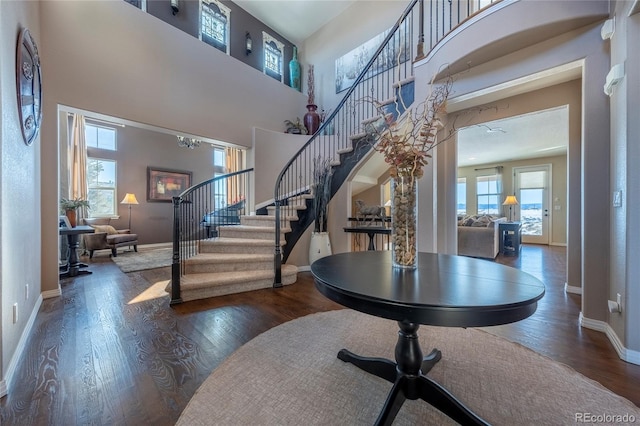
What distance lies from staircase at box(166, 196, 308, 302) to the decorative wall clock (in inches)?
70.7

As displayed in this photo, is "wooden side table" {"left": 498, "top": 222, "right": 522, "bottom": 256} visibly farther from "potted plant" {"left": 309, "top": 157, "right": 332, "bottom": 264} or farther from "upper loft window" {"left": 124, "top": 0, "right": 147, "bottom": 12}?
"upper loft window" {"left": 124, "top": 0, "right": 147, "bottom": 12}

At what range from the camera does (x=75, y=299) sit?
2793mm

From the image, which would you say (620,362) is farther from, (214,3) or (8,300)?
(214,3)

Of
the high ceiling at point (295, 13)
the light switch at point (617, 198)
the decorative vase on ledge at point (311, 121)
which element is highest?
the high ceiling at point (295, 13)

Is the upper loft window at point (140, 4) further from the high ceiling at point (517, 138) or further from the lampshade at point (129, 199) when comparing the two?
the high ceiling at point (517, 138)

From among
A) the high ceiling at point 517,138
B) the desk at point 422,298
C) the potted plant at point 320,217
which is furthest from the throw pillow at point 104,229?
the high ceiling at point 517,138

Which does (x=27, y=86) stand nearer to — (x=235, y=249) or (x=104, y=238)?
(x=235, y=249)

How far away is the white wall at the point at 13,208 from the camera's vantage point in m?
1.45

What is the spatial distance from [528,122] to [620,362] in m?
4.50

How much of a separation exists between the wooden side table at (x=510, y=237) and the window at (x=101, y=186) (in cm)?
960

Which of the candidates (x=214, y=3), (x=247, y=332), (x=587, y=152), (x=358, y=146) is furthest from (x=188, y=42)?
(x=587, y=152)

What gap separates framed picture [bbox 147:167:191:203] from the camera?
7.05 m

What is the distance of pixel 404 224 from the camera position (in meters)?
1.31

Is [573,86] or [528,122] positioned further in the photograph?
[528,122]
